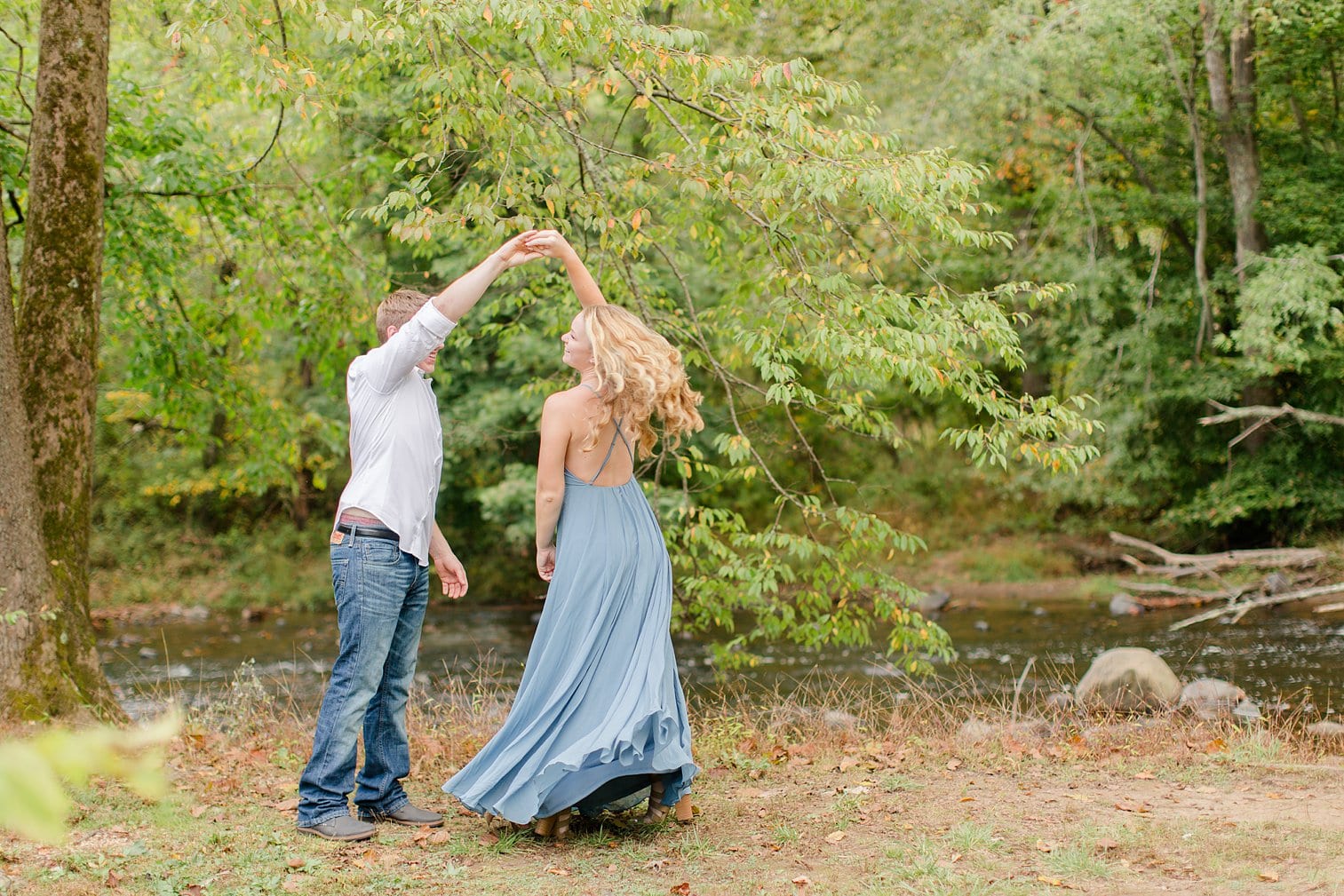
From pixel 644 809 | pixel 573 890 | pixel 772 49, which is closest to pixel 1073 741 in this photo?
pixel 644 809

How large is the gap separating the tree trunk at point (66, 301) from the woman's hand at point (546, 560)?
323 centimetres

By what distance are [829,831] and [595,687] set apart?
3.93 ft

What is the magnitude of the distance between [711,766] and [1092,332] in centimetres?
1365

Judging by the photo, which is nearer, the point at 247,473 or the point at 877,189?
the point at 877,189

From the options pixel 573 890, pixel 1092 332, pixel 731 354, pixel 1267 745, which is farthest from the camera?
pixel 1092 332

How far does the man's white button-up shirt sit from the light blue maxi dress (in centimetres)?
59

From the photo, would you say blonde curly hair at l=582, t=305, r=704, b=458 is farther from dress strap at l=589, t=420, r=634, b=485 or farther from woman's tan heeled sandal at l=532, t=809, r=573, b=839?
woman's tan heeled sandal at l=532, t=809, r=573, b=839

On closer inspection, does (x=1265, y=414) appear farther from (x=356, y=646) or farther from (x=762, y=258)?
(x=356, y=646)

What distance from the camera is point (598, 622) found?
175 inches

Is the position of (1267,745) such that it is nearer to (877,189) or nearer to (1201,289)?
(877,189)

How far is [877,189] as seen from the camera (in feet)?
18.4

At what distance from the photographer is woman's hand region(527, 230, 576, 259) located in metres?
4.50

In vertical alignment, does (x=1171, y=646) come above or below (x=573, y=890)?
below

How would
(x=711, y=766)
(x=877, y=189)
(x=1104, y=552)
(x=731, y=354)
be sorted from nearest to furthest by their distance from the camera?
(x=877, y=189) < (x=711, y=766) < (x=731, y=354) < (x=1104, y=552)
